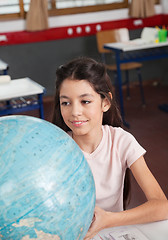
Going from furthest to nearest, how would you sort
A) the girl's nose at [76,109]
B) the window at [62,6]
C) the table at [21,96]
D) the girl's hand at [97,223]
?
the window at [62,6] < the table at [21,96] < the girl's nose at [76,109] < the girl's hand at [97,223]

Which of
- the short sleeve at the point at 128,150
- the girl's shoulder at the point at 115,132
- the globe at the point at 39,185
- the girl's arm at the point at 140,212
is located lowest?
the girl's arm at the point at 140,212

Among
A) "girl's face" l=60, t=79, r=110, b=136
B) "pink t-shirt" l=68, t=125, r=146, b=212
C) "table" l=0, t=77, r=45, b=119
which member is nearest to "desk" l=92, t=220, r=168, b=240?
"pink t-shirt" l=68, t=125, r=146, b=212

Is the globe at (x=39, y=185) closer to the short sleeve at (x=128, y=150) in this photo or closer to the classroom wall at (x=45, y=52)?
the short sleeve at (x=128, y=150)

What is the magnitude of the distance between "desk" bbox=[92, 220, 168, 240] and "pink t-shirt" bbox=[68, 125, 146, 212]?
0.24 metres

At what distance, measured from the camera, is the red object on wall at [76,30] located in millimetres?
5688

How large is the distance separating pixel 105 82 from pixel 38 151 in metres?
0.68

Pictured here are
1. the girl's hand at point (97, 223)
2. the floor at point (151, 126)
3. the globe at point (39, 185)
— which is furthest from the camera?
the floor at point (151, 126)

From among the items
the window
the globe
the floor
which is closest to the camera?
the globe

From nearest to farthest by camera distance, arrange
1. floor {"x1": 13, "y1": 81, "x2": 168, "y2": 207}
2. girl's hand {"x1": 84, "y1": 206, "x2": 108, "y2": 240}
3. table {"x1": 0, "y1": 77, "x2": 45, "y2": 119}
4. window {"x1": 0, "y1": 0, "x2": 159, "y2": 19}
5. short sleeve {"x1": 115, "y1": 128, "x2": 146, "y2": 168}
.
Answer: girl's hand {"x1": 84, "y1": 206, "x2": 108, "y2": 240}
short sleeve {"x1": 115, "y1": 128, "x2": 146, "y2": 168}
table {"x1": 0, "y1": 77, "x2": 45, "y2": 119}
floor {"x1": 13, "y1": 81, "x2": 168, "y2": 207}
window {"x1": 0, "y1": 0, "x2": 159, "y2": 19}

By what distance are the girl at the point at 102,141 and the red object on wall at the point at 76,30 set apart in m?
4.37

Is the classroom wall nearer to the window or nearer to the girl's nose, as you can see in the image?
the window

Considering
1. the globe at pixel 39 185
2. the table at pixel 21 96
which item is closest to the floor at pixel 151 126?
the table at pixel 21 96

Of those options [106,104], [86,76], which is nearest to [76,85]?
[86,76]

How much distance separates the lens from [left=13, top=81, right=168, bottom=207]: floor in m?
3.24
